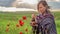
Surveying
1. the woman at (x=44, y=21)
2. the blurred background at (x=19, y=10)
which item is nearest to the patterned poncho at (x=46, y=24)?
the woman at (x=44, y=21)

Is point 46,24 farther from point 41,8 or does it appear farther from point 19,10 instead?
point 19,10

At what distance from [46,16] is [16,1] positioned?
1414mm

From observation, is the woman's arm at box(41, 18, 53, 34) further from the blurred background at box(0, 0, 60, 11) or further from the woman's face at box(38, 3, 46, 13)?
the blurred background at box(0, 0, 60, 11)

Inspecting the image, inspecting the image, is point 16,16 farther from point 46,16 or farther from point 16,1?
point 46,16

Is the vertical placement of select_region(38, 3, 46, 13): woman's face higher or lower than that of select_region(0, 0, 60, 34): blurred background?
higher

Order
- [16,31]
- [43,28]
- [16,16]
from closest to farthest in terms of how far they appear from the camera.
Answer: [43,28]
[16,31]
[16,16]

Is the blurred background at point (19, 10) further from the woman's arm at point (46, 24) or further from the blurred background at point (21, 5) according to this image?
the woman's arm at point (46, 24)

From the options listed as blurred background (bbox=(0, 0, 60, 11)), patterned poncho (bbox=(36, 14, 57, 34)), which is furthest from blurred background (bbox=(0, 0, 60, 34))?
patterned poncho (bbox=(36, 14, 57, 34))

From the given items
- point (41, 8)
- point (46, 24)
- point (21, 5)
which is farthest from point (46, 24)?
point (21, 5)

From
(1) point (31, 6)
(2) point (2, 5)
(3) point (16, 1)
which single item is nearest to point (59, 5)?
(1) point (31, 6)

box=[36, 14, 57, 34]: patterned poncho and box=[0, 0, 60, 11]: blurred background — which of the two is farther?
box=[0, 0, 60, 11]: blurred background

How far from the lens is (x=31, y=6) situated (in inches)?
123

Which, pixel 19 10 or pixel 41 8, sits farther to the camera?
pixel 19 10

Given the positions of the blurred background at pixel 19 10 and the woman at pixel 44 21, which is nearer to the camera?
the woman at pixel 44 21
